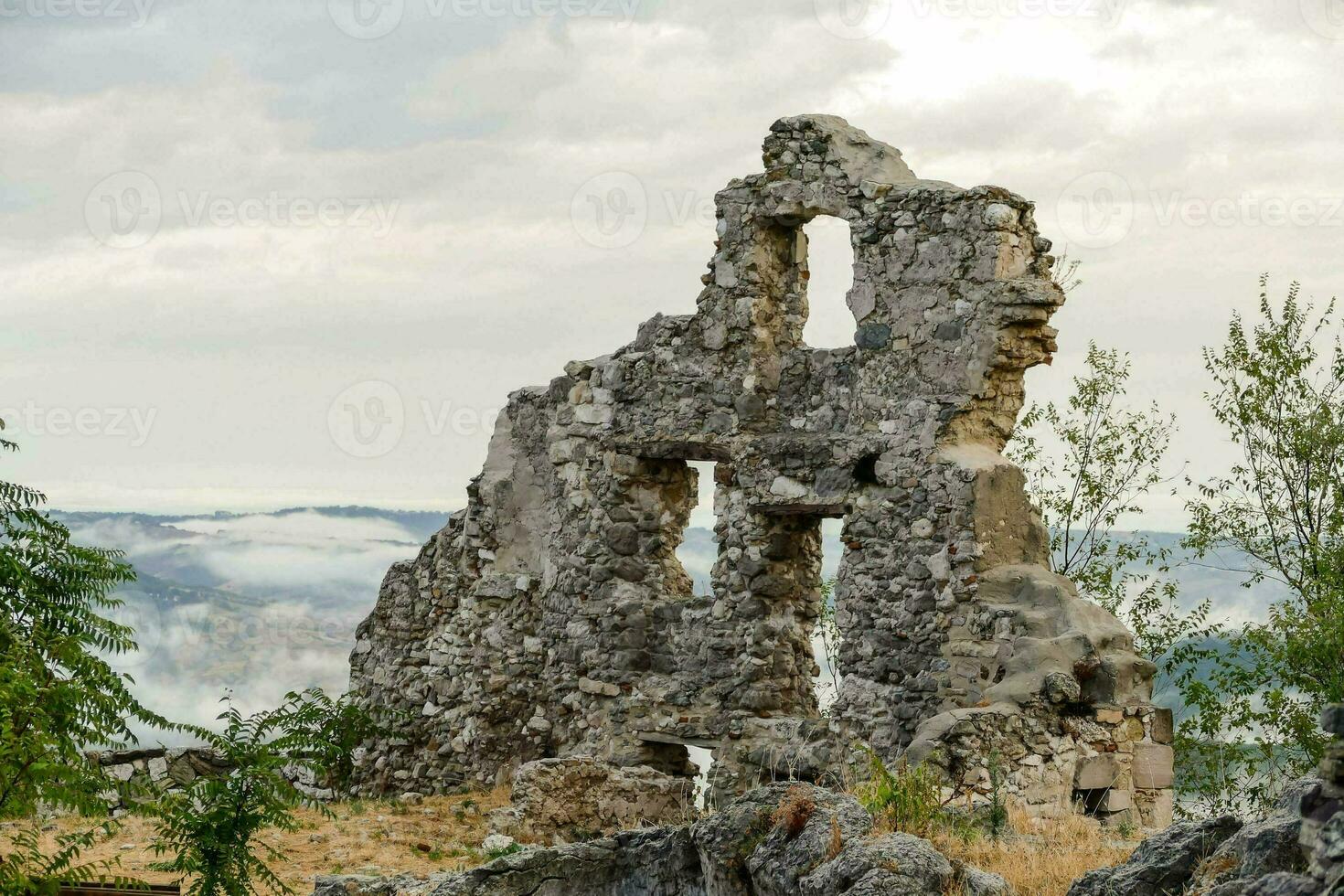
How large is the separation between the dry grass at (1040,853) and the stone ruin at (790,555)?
1996 mm

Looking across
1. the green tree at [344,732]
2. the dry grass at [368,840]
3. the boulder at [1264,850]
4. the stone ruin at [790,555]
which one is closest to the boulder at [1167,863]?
the boulder at [1264,850]

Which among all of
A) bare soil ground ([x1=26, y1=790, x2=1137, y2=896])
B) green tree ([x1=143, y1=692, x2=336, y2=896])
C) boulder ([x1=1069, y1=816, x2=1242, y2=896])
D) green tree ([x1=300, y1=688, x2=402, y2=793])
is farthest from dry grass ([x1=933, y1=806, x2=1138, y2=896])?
green tree ([x1=300, y1=688, x2=402, y2=793])

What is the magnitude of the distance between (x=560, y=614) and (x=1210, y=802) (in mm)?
5988

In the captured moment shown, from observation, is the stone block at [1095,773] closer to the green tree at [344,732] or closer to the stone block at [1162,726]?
the stone block at [1162,726]

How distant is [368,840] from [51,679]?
13.8ft

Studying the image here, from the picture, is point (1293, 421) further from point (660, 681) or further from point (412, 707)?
point (412, 707)

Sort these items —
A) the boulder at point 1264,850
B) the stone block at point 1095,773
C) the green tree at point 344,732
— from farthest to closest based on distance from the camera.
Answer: the green tree at point 344,732 → the stone block at point 1095,773 → the boulder at point 1264,850

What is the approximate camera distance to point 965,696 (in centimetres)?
1223

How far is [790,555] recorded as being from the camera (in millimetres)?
13828

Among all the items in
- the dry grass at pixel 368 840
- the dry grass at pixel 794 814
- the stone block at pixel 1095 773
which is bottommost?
the dry grass at pixel 368 840

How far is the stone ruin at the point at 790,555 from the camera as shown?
39.3ft

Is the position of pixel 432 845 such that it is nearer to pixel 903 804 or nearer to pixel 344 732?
pixel 344 732

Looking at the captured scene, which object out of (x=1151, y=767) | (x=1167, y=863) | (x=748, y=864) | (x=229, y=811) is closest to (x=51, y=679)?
(x=229, y=811)

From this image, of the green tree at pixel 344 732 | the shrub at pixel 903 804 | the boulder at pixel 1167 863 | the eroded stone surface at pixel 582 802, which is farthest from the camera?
the green tree at pixel 344 732
